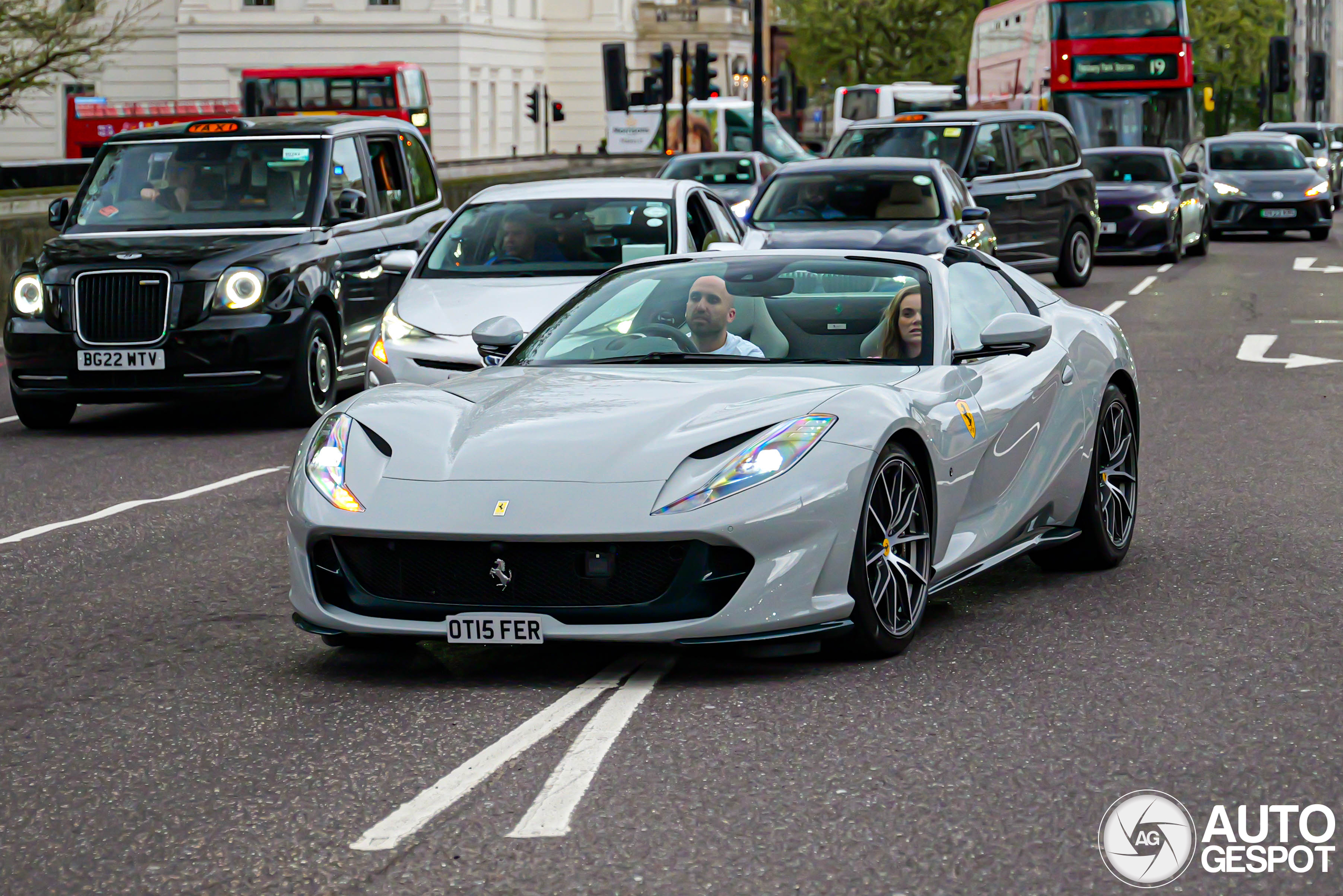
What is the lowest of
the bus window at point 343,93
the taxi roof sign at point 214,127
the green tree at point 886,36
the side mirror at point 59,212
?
the side mirror at point 59,212

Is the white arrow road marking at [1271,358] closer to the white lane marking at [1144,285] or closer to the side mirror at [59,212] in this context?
the white lane marking at [1144,285]

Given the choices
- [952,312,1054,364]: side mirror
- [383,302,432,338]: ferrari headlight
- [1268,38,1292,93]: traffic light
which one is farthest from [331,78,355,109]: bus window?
[952,312,1054,364]: side mirror

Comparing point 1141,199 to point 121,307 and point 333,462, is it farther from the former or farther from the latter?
point 333,462

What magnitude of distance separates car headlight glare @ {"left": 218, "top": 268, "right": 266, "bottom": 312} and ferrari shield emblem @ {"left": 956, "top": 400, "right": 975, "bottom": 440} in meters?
6.98

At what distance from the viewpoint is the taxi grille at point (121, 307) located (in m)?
12.6

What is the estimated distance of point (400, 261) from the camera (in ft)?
43.0

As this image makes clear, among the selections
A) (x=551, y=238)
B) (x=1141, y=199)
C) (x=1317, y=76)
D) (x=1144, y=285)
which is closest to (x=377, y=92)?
(x=1317, y=76)

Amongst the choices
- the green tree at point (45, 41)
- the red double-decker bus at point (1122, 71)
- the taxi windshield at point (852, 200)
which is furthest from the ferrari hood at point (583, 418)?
the red double-decker bus at point (1122, 71)

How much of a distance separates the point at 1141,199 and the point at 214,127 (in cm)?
1802

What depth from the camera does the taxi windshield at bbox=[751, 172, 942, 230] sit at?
17875 millimetres

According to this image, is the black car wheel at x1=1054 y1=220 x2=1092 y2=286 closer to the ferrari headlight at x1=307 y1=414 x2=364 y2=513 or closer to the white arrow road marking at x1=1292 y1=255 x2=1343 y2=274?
the white arrow road marking at x1=1292 y1=255 x2=1343 y2=274

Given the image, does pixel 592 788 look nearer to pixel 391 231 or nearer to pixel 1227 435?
pixel 1227 435

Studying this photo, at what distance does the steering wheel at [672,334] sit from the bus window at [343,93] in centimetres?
4771

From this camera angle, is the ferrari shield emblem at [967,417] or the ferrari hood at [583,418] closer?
the ferrari hood at [583,418]
